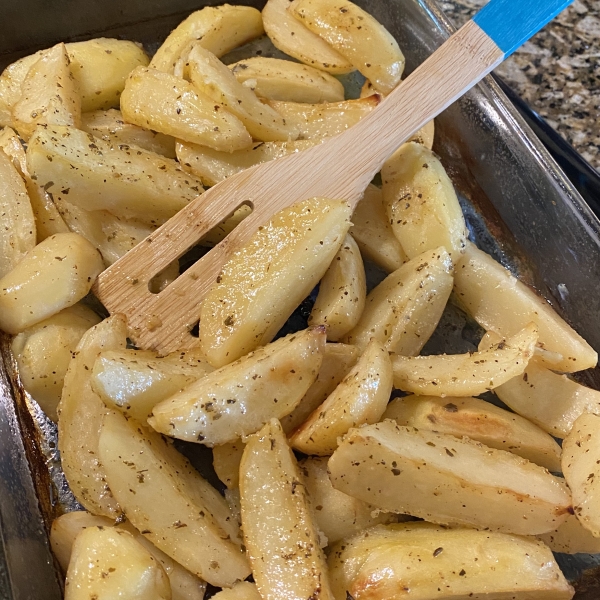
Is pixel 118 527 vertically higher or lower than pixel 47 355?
lower

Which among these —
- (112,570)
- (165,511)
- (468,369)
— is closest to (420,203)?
(468,369)

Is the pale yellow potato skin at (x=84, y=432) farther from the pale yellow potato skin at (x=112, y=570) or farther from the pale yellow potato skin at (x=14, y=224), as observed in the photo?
the pale yellow potato skin at (x=14, y=224)

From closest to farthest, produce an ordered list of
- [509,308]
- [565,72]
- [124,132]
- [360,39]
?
[509,308], [124,132], [360,39], [565,72]

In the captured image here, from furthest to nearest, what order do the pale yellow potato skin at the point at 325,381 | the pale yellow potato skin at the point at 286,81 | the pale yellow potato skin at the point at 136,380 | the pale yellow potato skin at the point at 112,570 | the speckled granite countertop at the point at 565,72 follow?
the speckled granite countertop at the point at 565,72, the pale yellow potato skin at the point at 286,81, the pale yellow potato skin at the point at 325,381, the pale yellow potato skin at the point at 136,380, the pale yellow potato skin at the point at 112,570

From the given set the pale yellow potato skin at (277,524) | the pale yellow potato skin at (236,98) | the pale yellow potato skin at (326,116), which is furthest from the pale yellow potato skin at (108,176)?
the pale yellow potato skin at (277,524)

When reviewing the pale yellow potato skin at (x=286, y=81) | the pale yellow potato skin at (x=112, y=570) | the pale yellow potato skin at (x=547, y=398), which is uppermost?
the pale yellow potato skin at (x=286, y=81)

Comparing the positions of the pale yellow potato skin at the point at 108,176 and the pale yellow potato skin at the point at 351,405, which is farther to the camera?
the pale yellow potato skin at the point at 108,176

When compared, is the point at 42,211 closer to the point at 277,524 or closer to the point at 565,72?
the point at 277,524
